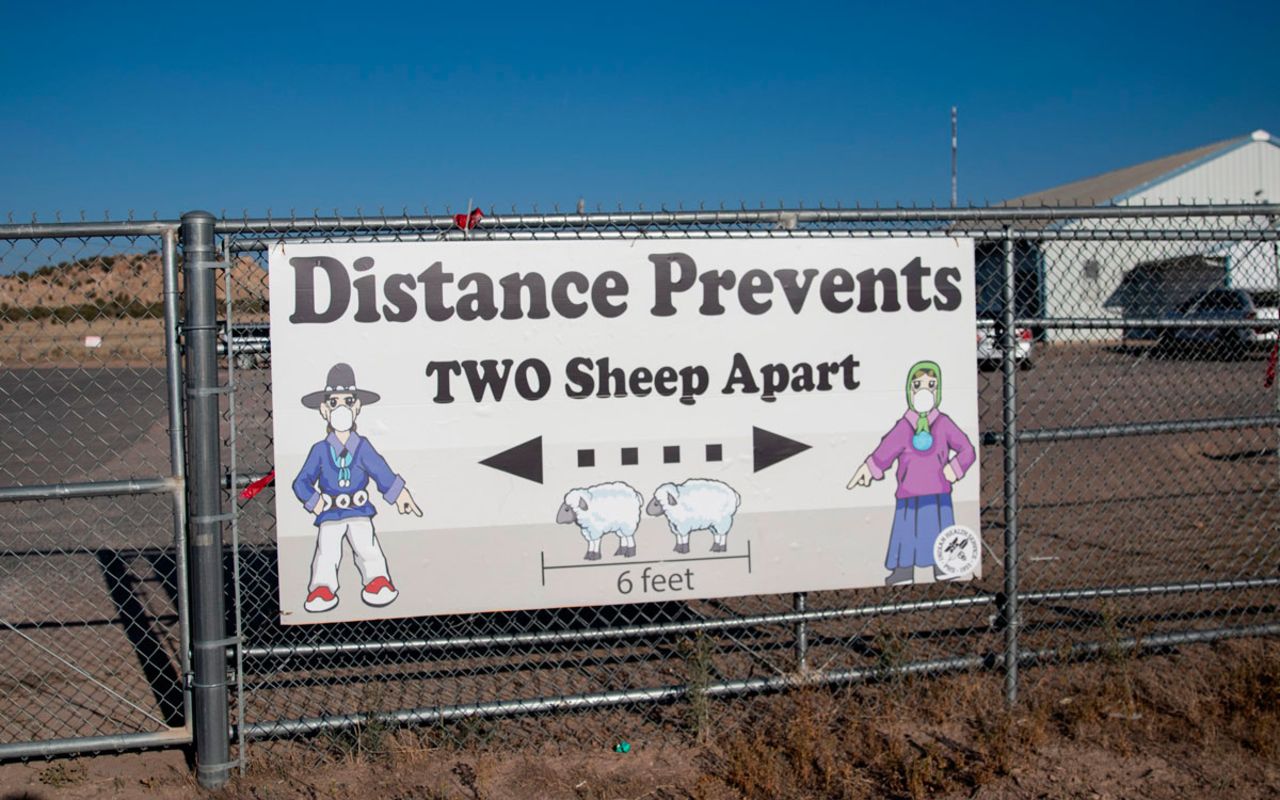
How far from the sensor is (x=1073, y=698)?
450 centimetres

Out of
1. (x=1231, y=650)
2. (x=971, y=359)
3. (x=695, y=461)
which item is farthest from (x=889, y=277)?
(x=1231, y=650)

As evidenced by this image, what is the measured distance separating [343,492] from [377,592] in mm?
424

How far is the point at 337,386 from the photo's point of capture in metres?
3.95

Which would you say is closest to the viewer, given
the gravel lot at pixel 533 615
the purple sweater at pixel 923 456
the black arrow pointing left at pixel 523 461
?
the black arrow pointing left at pixel 523 461

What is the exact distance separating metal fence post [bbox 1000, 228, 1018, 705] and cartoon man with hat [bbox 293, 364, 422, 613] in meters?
2.53

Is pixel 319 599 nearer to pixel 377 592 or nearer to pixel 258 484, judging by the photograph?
pixel 377 592

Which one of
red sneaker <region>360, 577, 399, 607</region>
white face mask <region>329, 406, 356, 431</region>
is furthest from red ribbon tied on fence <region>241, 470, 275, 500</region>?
red sneaker <region>360, 577, 399, 607</region>

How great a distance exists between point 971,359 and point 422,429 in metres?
2.35

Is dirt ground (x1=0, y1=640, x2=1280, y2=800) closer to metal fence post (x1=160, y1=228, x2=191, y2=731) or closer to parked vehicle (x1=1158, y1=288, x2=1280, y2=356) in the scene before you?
metal fence post (x1=160, y1=228, x2=191, y2=731)

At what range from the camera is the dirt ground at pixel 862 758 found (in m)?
3.90

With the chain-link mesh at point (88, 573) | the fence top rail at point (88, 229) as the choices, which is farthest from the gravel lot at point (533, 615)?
the fence top rail at point (88, 229)

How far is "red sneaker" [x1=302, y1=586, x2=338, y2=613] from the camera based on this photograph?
3.99 meters

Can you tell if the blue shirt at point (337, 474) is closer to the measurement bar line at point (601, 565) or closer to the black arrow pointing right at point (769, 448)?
the measurement bar line at point (601, 565)

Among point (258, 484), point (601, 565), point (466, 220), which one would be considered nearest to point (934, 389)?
point (601, 565)
